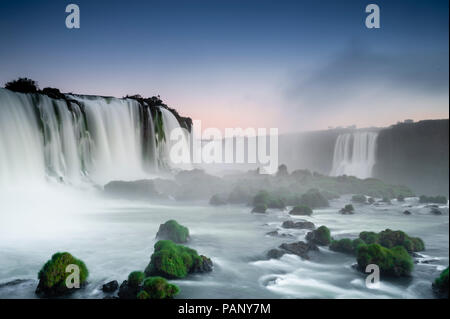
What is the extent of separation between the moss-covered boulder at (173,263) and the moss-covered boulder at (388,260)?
262 cm

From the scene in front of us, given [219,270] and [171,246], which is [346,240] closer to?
[219,270]

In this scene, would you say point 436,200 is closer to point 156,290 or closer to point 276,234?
point 276,234

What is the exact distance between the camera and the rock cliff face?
998 inches

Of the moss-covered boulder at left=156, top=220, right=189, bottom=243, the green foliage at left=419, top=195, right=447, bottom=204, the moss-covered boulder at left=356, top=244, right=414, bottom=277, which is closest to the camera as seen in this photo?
the moss-covered boulder at left=356, top=244, right=414, bottom=277

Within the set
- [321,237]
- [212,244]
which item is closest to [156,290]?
[212,244]

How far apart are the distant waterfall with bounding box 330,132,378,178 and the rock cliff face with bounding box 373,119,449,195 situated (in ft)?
2.09

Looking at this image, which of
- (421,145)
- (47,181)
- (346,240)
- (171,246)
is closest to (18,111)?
(47,181)

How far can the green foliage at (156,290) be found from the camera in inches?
150

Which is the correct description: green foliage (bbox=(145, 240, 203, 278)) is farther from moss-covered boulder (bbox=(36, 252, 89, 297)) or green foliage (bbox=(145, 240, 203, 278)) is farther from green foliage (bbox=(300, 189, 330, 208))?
green foliage (bbox=(300, 189, 330, 208))

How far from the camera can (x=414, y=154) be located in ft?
87.7

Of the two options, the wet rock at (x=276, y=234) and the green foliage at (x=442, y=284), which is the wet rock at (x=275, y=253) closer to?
the wet rock at (x=276, y=234)

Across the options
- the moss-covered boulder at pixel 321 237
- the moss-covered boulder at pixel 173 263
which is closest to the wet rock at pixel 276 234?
the moss-covered boulder at pixel 321 237

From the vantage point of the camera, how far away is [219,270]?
→ 543 cm

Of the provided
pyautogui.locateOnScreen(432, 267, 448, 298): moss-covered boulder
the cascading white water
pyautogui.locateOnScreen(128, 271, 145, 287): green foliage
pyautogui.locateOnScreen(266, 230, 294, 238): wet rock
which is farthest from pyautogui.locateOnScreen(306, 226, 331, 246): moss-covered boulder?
the cascading white water
